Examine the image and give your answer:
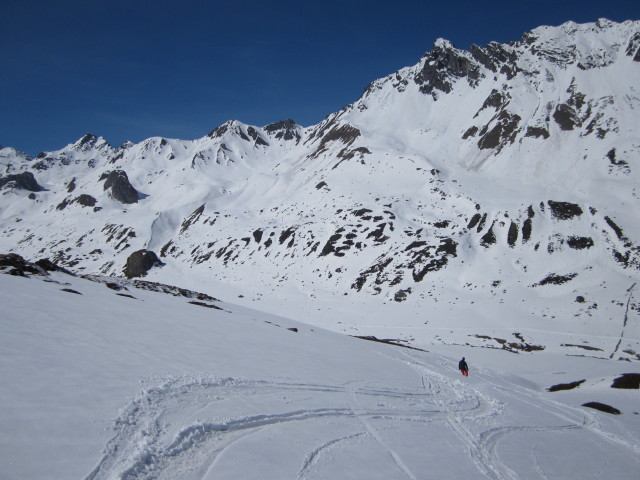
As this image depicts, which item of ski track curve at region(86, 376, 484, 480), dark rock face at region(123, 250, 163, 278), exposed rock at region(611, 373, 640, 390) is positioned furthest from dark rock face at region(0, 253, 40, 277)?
dark rock face at region(123, 250, 163, 278)

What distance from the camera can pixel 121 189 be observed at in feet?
472

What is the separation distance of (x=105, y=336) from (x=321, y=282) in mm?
43768

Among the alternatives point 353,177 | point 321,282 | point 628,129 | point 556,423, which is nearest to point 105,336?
point 556,423

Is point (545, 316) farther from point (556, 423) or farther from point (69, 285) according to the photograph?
point (69, 285)

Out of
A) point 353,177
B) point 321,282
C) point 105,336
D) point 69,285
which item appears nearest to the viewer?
point 105,336

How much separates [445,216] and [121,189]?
430ft

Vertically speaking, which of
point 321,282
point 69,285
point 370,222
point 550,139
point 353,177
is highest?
point 550,139

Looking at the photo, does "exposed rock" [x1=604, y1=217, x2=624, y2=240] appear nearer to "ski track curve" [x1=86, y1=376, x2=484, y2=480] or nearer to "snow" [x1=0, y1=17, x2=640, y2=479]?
"snow" [x1=0, y1=17, x2=640, y2=479]

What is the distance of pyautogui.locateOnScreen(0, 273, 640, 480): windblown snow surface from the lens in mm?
6418

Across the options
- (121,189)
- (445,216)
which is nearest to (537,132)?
(445,216)

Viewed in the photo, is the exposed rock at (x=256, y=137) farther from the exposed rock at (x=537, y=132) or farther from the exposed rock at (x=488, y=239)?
the exposed rock at (x=488, y=239)

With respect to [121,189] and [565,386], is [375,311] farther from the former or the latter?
[121,189]

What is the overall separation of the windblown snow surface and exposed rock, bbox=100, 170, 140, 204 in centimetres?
13922

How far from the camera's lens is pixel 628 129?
61781 mm
